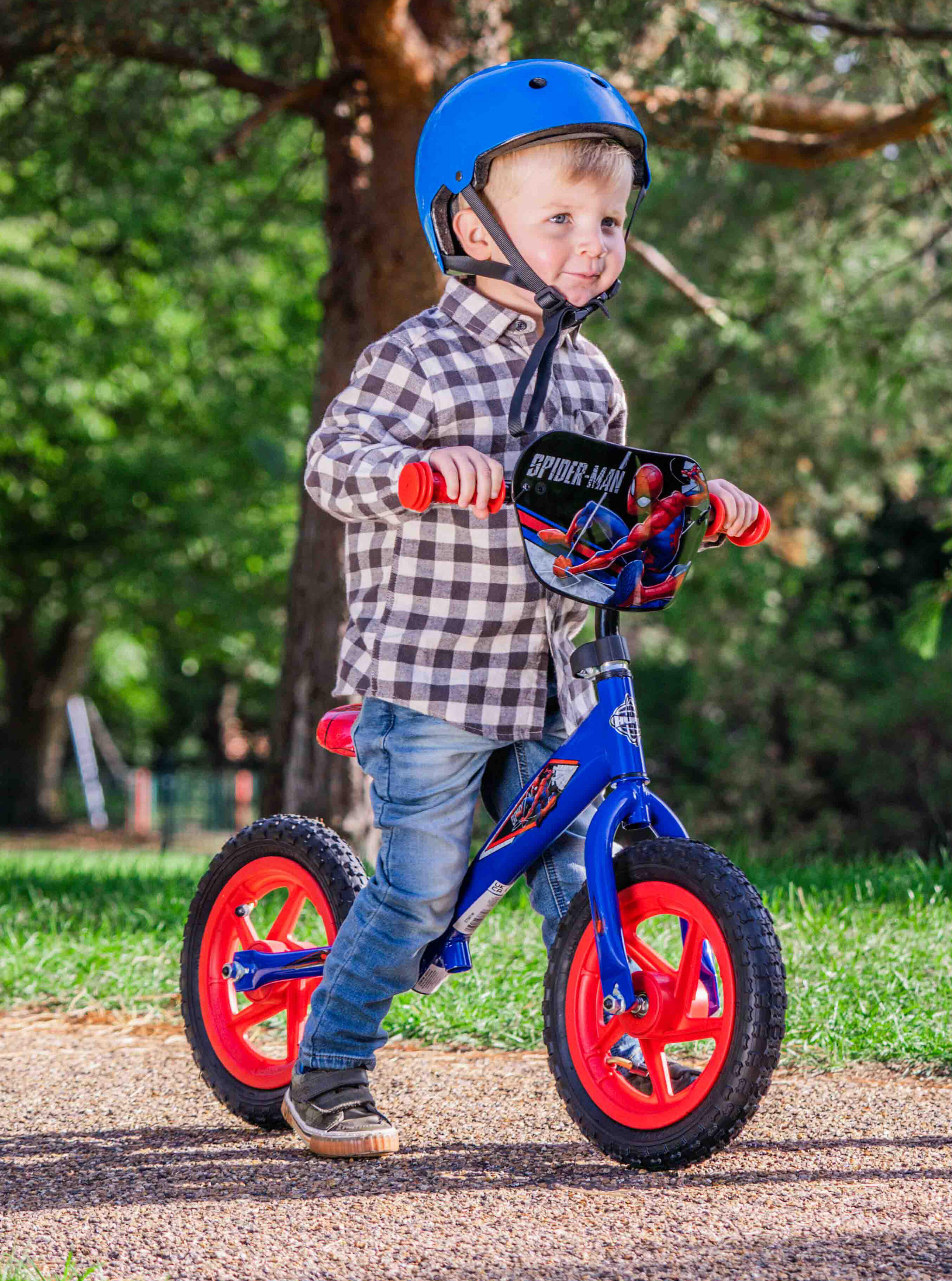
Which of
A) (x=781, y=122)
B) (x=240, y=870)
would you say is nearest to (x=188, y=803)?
(x=781, y=122)

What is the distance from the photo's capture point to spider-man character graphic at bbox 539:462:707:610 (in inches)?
96.7

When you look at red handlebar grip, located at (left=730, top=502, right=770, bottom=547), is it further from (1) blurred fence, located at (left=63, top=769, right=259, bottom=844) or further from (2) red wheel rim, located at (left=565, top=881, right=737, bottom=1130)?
(1) blurred fence, located at (left=63, top=769, right=259, bottom=844)

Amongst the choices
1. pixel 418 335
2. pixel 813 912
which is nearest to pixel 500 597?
pixel 418 335

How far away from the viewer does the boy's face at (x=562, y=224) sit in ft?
8.55

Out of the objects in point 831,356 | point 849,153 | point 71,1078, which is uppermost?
point 849,153

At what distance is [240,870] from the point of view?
3.09 meters

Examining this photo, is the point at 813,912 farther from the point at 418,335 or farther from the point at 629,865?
the point at 418,335

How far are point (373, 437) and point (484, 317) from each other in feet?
1.19

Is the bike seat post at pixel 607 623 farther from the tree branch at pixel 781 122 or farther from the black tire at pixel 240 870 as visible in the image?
the tree branch at pixel 781 122

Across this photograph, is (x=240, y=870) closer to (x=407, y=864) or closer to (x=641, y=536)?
(x=407, y=864)

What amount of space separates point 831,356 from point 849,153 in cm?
179

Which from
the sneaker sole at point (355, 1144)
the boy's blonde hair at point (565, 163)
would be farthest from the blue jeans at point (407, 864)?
the boy's blonde hair at point (565, 163)

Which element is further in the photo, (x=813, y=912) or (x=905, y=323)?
(x=905, y=323)

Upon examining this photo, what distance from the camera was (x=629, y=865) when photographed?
246cm
